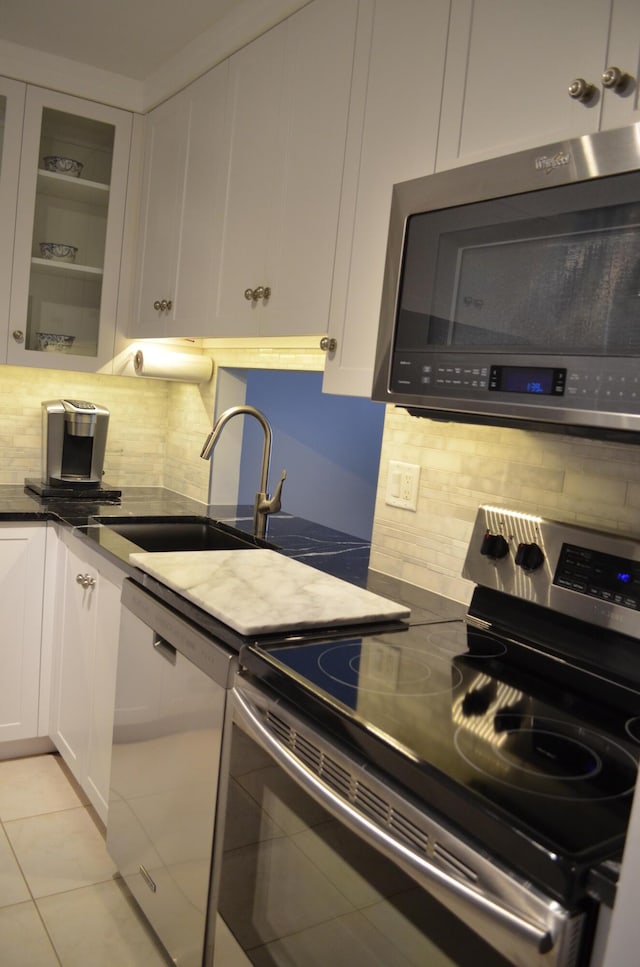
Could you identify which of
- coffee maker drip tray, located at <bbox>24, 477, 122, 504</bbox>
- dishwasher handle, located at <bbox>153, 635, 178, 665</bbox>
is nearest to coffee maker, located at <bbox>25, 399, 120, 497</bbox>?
→ coffee maker drip tray, located at <bbox>24, 477, 122, 504</bbox>

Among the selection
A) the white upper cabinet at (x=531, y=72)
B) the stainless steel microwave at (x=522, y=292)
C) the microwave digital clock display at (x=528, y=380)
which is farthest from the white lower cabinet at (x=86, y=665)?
the white upper cabinet at (x=531, y=72)

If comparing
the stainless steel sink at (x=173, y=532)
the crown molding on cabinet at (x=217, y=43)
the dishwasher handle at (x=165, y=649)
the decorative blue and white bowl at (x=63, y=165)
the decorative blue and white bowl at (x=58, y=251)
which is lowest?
the dishwasher handle at (x=165, y=649)

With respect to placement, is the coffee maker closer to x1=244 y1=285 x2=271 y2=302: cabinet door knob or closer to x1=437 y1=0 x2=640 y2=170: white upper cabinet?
x1=244 y1=285 x2=271 y2=302: cabinet door knob

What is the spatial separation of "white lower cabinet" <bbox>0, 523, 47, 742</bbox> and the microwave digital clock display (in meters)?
1.73

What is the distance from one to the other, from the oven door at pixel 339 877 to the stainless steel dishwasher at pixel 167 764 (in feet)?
0.24

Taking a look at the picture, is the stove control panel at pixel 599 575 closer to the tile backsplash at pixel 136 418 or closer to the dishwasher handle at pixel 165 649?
the dishwasher handle at pixel 165 649

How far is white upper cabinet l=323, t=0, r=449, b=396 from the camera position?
5.01ft

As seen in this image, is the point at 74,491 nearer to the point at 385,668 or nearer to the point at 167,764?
the point at 167,764

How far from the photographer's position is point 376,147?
166cm

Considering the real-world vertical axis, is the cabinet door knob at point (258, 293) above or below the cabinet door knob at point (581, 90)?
below

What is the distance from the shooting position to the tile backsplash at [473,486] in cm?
139

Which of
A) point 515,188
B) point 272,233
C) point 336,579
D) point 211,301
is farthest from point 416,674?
point 211,301

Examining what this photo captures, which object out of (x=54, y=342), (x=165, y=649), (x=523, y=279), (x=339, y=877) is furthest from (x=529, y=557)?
(x=54, y=342)

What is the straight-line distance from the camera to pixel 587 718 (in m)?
1.13
